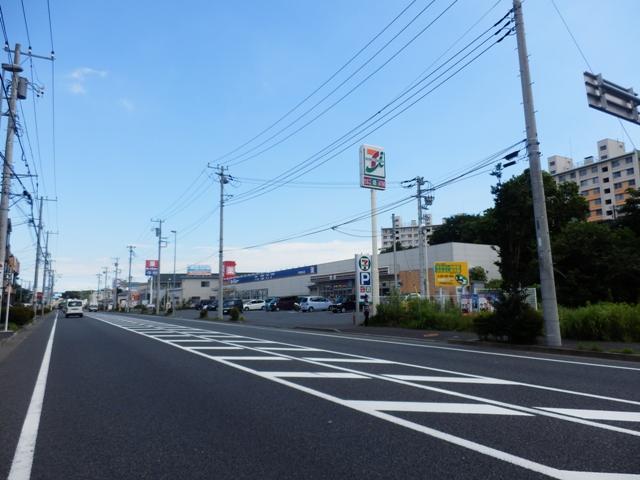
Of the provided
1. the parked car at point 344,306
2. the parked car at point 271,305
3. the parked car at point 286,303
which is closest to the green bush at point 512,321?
the parked car at point 344,306

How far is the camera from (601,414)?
594 centimetres

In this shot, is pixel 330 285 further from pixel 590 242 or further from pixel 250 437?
pixel 250 437

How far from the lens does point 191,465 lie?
416 centimetres

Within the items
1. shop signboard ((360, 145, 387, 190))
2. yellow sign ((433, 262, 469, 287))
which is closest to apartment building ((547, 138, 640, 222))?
yellow sign ((433, 262, 469, 287))

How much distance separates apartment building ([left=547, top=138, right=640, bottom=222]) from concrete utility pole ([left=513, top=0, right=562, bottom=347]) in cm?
9008

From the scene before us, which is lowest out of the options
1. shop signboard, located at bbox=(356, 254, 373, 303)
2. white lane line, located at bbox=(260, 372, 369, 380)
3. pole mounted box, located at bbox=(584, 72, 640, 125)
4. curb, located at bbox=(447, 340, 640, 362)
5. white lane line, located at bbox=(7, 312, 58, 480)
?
curb, located at bbox=(447, 340, 640, 362)

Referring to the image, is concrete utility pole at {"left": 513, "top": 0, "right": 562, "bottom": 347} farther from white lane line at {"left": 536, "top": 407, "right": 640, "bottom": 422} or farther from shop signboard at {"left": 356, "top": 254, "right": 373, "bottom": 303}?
shop signboard at {"left": 356, "top": 254, "right": 373, "bottom": 303}

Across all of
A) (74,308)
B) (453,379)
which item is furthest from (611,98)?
(74,308)

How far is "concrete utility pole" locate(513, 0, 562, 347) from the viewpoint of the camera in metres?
14.2

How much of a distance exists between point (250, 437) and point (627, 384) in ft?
22.4

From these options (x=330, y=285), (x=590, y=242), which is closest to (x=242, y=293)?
(x=330, y=285)

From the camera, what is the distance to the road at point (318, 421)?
409 centimetres

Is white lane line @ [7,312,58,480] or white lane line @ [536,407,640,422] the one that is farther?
white lane line @ [536,407,640,422]

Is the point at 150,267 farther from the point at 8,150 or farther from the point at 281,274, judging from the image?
the point at 8,150
